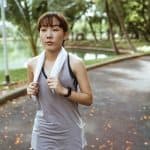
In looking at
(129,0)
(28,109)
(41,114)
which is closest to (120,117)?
(28,109)

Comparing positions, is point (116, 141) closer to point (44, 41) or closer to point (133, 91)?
point (44, 41)

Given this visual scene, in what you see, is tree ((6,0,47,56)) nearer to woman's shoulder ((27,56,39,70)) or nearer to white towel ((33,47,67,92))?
woman's shoulder ((27,56,39,70))

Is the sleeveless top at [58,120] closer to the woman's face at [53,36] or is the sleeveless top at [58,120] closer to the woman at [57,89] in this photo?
the woman at [57,89]

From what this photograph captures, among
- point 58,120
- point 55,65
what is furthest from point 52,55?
point 58,120

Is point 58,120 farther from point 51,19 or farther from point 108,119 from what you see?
point 108,119

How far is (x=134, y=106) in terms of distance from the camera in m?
8.13

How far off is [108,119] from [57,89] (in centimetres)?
457

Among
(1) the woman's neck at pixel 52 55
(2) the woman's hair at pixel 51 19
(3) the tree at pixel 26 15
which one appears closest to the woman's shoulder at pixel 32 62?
(1) the woman's neck at pixel 52 55

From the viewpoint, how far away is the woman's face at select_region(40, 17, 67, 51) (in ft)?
8.57

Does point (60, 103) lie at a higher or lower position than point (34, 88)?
lower

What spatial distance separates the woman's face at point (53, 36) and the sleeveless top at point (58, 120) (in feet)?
0.42

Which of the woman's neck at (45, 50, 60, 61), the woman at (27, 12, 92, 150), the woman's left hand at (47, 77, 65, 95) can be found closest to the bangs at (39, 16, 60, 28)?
the woman at (27, 12, 92, 150)

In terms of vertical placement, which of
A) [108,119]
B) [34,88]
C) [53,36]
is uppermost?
[53,36]

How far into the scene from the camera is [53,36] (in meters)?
2.62
